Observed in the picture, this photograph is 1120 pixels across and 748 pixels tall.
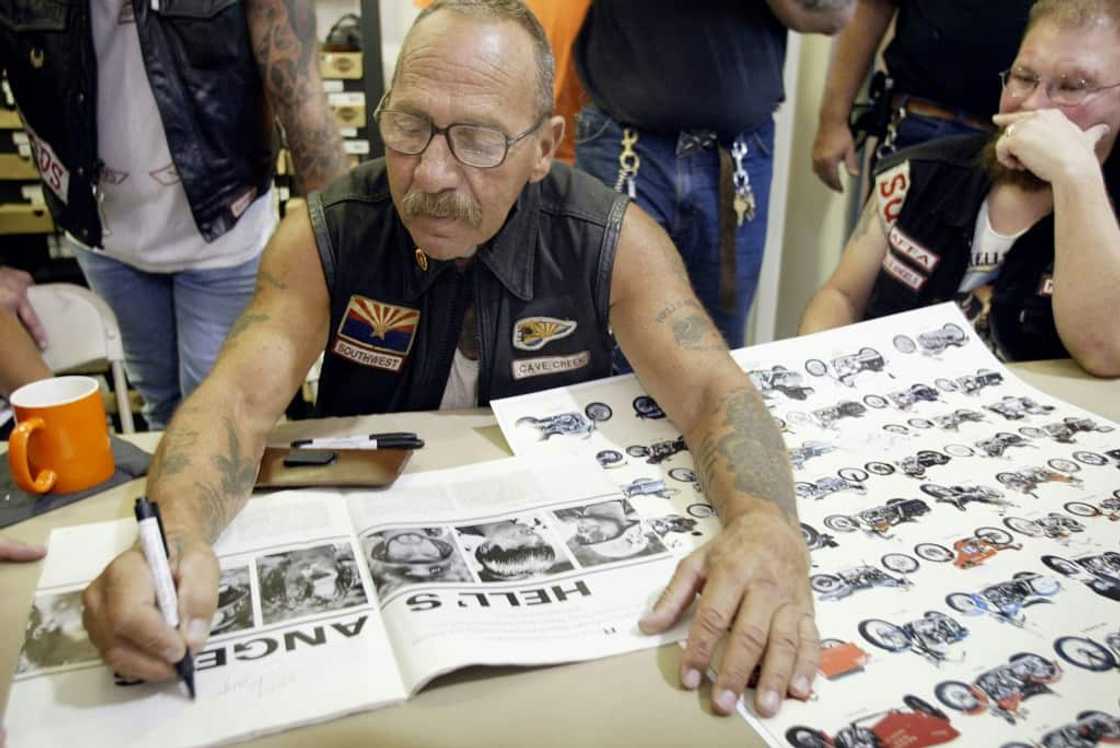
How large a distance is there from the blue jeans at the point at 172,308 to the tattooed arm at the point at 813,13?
44.6 inches

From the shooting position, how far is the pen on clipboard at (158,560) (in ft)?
2.33

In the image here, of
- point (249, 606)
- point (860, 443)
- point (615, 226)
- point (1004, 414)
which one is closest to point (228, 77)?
point (615, 226)

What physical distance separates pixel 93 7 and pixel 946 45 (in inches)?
63.3

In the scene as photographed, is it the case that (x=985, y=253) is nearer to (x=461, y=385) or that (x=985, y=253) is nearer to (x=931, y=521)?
(x=931, y=521)

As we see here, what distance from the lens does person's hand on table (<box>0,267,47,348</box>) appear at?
144 cm

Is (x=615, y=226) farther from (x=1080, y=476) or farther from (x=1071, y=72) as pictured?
(x=1071, y=72)

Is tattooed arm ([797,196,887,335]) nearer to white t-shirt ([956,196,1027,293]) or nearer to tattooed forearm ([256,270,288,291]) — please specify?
white t-shirt ([956,196,1027,293])

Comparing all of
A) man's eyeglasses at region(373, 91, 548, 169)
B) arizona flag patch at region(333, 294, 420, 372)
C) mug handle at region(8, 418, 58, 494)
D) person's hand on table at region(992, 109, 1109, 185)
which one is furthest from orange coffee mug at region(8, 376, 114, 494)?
person's hand on table at region(992, 109, 1109, 185)

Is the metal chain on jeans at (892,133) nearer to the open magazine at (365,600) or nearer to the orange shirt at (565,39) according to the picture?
the orange shirt at (565,39)

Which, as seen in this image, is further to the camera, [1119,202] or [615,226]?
[1119,202]

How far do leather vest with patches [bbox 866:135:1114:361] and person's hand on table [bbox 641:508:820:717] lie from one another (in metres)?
0.82

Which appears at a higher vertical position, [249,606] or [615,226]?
[615,226]

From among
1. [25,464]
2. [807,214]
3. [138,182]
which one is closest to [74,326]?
[138,182]

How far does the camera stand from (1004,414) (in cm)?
116
